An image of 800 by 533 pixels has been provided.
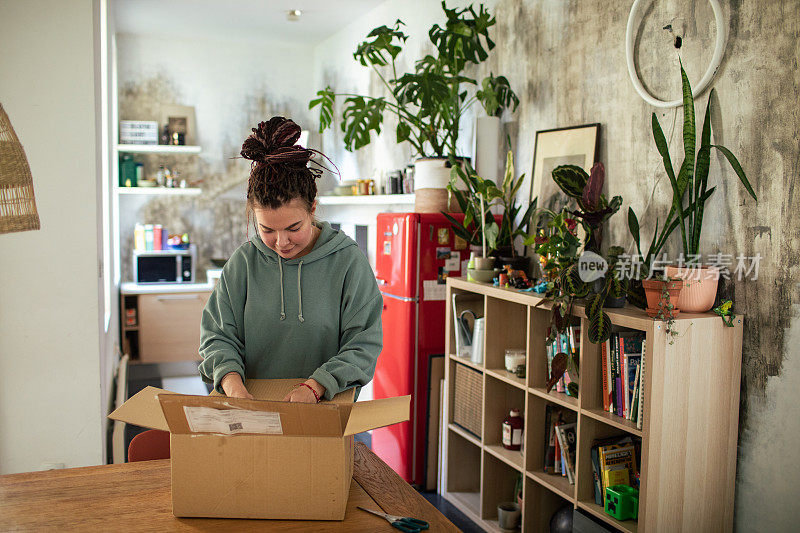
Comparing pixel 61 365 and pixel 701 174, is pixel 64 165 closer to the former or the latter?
pixel 61 365

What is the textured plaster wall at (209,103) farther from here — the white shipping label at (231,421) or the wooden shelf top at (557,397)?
the white shipping label at (231,421)

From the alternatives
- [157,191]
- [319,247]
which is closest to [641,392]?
[319,247]

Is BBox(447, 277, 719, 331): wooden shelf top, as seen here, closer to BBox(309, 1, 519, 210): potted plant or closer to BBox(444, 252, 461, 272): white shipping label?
BBox(444, 252, 461, 272): white shipping label

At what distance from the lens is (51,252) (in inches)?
116

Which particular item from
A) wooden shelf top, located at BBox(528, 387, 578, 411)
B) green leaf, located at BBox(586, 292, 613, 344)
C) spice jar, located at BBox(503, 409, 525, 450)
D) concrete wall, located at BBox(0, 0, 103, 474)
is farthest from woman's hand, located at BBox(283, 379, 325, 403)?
concrete wall, located at BBox(0, 0, 103, 474)

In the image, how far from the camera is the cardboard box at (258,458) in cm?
122

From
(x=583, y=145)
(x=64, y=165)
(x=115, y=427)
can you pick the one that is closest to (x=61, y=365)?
→ (x=115, y=427)

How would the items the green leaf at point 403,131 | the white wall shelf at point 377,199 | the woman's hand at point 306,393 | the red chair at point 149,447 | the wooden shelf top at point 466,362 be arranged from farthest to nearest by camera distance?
the white wall shelf at point 377,199 < the green leaf at point 403,131 < the wooden shelf top at point 466,362 < the red chair at point 149,447 < the woman's hand at point 306,393

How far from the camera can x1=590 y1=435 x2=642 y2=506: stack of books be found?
8.15ft

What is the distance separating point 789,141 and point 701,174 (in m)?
0.30

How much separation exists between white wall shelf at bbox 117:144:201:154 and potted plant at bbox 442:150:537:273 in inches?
134

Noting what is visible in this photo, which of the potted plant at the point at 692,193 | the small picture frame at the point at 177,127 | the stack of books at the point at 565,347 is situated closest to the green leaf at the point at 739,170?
the potted plant at the point at 692,193

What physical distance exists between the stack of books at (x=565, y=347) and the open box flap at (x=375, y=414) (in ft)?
4.66

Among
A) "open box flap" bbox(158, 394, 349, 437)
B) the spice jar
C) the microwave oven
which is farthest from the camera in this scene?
the microwave oven
